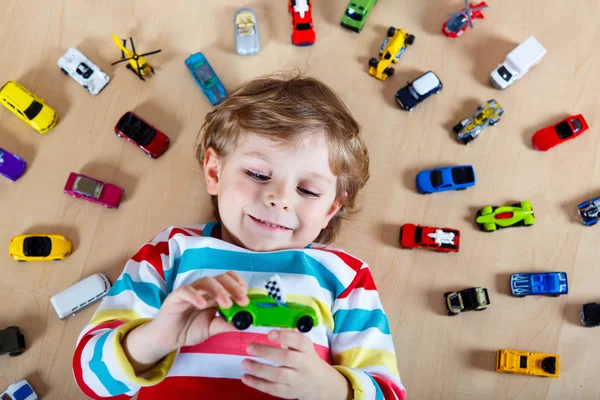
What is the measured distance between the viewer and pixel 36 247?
971 mm

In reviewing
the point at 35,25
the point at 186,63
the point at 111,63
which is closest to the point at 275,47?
the point at 186,63

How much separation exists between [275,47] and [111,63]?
0.35 meters

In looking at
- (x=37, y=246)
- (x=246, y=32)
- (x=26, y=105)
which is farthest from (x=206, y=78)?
(x=37, y=246)

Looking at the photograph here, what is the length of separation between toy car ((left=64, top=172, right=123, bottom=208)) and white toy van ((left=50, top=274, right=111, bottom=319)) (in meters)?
0.15

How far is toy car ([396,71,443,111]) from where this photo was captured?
102 centimetres

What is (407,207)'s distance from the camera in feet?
3.41

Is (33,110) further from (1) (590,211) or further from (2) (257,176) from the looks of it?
(1) (590,211)

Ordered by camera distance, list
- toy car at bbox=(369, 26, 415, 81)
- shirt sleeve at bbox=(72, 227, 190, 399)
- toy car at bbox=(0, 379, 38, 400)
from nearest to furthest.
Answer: shirt sleeve at bbox=(72, 227, 190, 399)
toy car at bbox=(0, 379, 38, 400)
toy car at bbox=(369, 26, 415, 81)

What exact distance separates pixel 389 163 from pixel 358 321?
39 centimetres

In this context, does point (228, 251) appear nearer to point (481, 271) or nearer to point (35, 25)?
point (481, 271)

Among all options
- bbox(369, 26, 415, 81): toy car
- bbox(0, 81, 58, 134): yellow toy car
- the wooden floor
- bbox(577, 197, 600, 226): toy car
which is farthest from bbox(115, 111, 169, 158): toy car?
bbox(577, 197, 600, 226): toy car

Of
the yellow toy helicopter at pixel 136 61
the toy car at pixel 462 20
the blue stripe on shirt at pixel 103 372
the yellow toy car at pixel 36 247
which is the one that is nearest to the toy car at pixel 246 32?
the yellow toy helicopter at pixel 136 61

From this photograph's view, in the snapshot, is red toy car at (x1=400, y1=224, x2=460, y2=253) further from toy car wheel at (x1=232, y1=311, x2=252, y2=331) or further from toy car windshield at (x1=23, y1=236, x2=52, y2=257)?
toy car windshield at (x1=23, y1=236, x2=52, y2=257)

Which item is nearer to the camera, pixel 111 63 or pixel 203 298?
pixel 203 298
